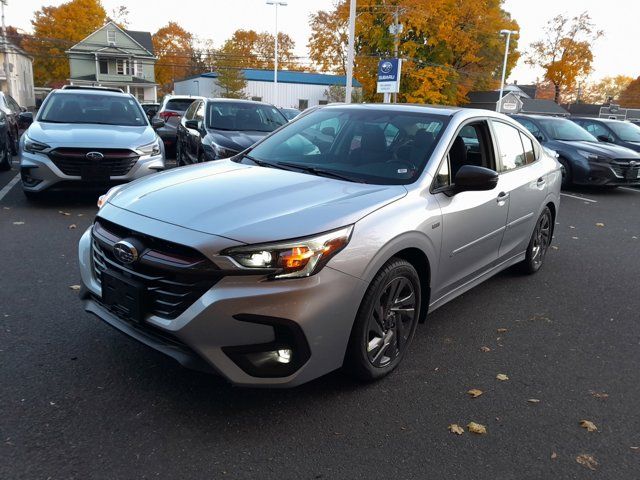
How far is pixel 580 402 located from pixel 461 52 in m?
37.0

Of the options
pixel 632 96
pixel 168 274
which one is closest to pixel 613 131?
pixel 168 274

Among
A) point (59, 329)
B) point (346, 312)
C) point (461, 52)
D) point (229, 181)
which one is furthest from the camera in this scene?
point (461, 52)

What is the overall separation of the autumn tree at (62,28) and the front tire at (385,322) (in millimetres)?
73089

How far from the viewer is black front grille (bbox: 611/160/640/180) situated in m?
11.7

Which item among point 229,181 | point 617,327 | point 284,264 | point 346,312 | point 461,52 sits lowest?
point 617,327

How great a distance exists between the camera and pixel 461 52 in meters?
36.8

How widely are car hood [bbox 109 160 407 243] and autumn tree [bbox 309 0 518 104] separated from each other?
94.9 ft

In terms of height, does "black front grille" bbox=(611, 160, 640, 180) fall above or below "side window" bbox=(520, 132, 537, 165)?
below

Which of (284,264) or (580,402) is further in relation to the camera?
(580,402)

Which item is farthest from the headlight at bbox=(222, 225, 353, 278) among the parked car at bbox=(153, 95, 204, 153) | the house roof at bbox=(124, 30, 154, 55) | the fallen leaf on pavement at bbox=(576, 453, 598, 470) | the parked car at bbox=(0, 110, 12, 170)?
the house roof at bbox=(124, 30, 154, 55)

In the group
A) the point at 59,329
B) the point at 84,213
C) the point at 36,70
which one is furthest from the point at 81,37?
the point at 59,329

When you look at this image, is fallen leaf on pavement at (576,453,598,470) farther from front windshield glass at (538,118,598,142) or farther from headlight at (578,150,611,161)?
front windshield glass at (538,118,598,142)

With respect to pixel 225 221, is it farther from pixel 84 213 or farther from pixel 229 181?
pixel 84 213

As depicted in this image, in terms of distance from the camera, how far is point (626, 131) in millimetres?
14961
